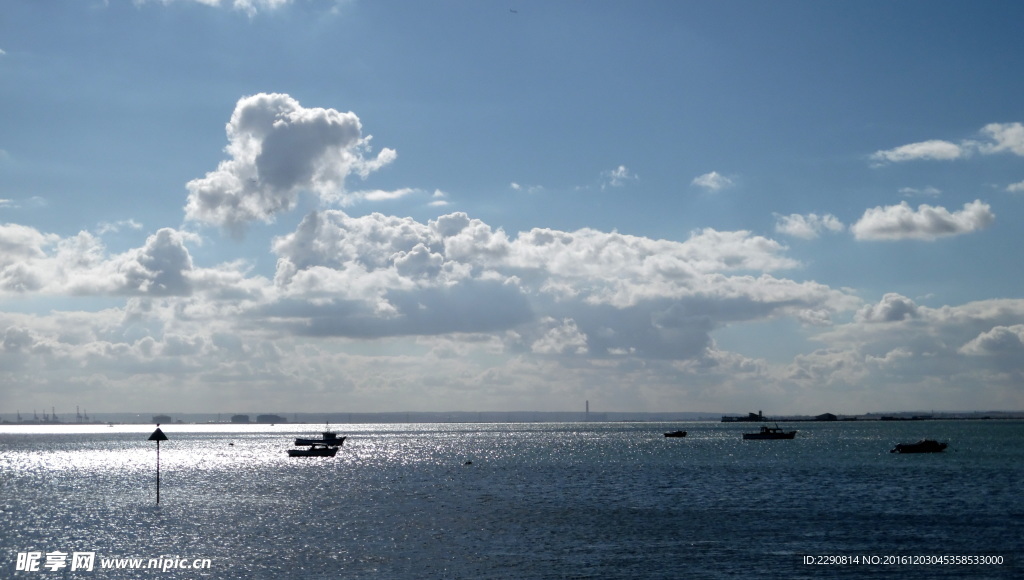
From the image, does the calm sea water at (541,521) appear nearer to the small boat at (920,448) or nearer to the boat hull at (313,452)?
the small boat at (920,448)

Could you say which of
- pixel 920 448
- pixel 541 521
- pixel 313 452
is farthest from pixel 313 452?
pixel 541 521

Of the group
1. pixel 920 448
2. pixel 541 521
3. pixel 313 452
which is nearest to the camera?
pixel 541 521

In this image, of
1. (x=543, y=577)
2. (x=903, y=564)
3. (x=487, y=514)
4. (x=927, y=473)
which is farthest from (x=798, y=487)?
(x=543, y=577)

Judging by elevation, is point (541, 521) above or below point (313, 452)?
above

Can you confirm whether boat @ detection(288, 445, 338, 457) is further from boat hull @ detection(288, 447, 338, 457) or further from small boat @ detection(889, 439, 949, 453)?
small boat @ detection(889, 439, 949, 453)

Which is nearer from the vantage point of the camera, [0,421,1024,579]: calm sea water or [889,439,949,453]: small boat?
[0,421,1024,579]: calm sea water

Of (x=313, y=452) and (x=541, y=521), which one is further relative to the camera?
(x=313, y=452)

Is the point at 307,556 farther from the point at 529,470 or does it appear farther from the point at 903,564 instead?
the point at 529,470

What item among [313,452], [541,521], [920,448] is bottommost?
[920,448]

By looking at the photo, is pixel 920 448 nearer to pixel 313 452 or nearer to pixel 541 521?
pixel 541 521

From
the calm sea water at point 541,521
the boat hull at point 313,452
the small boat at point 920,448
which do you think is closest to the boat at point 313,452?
the boat hull at point 313,452

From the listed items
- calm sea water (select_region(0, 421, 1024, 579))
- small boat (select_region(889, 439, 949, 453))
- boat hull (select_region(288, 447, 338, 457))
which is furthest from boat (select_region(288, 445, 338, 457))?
small boat (select_region(889, 439, 949, 453))

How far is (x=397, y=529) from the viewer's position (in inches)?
2761

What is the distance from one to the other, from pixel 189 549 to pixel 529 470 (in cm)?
7907
